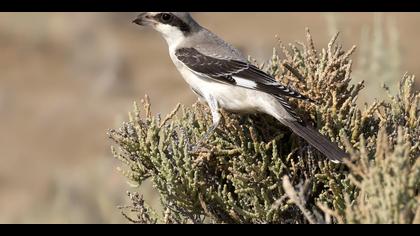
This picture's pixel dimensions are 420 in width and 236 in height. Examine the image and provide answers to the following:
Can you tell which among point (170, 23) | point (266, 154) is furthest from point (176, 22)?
point (266, 154)

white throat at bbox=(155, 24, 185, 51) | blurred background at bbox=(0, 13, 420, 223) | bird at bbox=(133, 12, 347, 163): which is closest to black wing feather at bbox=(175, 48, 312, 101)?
bird at bbox=(133, 12, 347, 163)

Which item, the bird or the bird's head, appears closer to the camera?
the bird

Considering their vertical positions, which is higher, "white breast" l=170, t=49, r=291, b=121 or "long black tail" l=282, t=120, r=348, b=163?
"long black tail" l=282, t=120, r=348, b=163

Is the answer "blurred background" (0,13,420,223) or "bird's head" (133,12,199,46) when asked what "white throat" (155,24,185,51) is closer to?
"bird's head" (133,12,199,46)

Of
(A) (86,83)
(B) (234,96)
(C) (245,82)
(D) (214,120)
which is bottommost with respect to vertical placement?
(A) (86,83)

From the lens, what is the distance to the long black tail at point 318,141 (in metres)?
3.89

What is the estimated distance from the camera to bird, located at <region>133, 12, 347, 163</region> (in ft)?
14.5

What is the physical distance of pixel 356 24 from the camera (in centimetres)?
2322

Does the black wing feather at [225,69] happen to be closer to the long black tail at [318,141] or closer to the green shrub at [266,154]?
the green shrub at [266,154]

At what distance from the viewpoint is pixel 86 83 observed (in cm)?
2098

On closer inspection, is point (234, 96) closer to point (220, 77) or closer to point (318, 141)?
point (220, 77)

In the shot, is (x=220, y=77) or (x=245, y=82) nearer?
(x=245, y=82)

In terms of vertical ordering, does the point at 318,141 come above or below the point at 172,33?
above

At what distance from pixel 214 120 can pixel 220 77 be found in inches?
17.9
